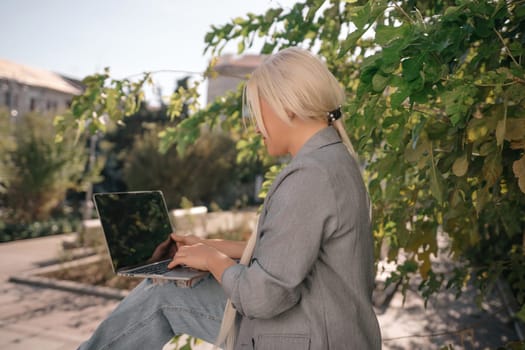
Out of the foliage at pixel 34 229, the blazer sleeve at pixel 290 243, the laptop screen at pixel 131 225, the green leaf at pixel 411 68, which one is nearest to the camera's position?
the green leaf at pixel 411 68

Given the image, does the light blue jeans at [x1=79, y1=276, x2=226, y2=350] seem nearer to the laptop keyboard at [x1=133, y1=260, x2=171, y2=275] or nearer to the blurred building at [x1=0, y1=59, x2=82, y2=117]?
the laptop keyboard at [x1=133, y1=260, x2=171, y2=275]

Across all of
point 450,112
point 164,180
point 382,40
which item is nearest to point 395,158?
point 450,112

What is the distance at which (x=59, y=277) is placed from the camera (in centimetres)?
711

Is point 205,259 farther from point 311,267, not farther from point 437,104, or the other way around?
point 437,104

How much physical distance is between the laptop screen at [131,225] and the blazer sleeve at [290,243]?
815 mm

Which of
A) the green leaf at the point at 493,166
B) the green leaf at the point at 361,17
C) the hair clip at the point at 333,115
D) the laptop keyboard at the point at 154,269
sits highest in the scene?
the green leaf at the point at 361,17

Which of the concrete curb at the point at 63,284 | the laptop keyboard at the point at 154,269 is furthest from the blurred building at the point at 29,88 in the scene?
the laptop keyboard at the point at 154,269

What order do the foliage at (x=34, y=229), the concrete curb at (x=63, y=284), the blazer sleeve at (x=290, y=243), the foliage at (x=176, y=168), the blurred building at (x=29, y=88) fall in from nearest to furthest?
the blazer sleeve at (x=290, y=243), the concrete curb at (x=63, y=284), the foliage at (x=34, y=229), the foliage at (x=176, y=168), the blurred building at (x=29, y=88)

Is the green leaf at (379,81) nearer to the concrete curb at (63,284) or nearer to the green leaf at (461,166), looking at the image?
the green leaf at (461,166)

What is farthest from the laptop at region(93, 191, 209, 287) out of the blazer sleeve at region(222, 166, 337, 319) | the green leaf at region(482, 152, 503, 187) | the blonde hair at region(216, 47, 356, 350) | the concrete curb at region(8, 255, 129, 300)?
the concrete curb at region(8, 255, 129, 300)

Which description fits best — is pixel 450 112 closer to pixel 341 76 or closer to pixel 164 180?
pixel 341 76

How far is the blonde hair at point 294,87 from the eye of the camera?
1.58m

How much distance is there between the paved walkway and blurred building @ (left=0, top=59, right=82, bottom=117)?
998 inches

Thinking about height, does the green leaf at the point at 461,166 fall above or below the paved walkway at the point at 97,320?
above
